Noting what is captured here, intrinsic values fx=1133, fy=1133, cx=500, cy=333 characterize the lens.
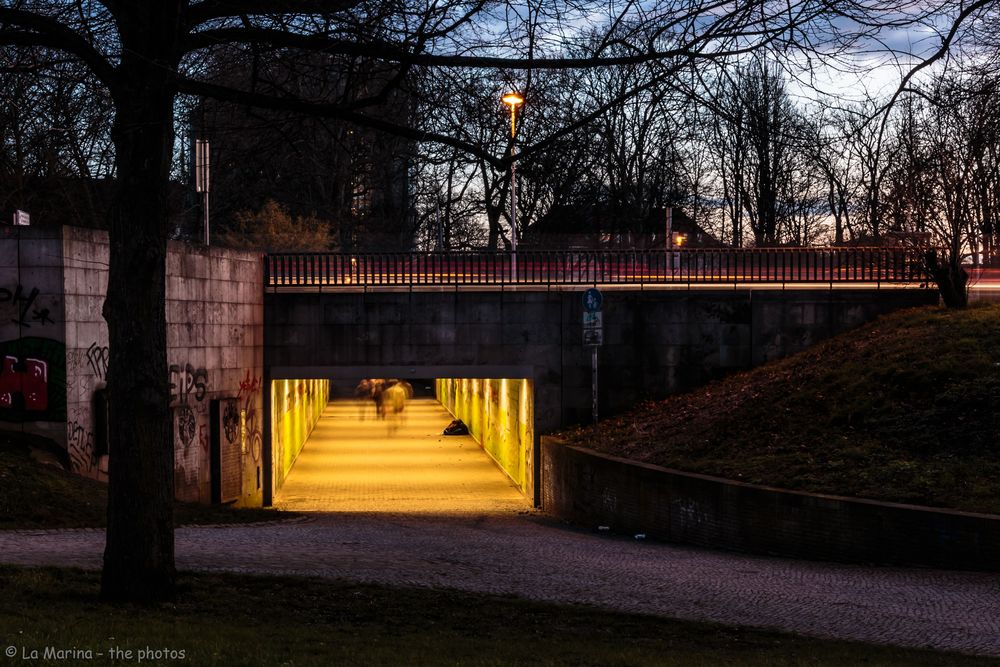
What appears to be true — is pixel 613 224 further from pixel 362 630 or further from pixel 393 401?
pixel 362 630

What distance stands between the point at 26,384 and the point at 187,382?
368 centimetres

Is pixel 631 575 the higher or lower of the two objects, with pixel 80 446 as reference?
lower

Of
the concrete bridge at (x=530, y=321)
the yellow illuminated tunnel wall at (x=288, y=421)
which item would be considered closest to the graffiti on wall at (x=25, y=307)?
the concrete bridge at (x=530, y=321)

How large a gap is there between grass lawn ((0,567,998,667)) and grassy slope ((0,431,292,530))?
14.1 ft

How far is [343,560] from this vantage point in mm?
→ 12492

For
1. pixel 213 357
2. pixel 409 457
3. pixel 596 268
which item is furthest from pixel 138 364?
pixel 409 457

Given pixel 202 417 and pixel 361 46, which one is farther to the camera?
pixel 202 417

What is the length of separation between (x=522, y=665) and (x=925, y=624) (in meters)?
4.61

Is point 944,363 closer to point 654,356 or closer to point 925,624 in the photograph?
point 654,356

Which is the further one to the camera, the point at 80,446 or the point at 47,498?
the point at 80,446

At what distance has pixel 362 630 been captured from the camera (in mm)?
8438

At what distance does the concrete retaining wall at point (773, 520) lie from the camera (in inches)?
501

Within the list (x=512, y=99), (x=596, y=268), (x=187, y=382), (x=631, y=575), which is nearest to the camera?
(x=512, y=99)

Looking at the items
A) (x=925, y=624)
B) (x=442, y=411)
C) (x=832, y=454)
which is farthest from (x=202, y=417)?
(x=442, y=411)
